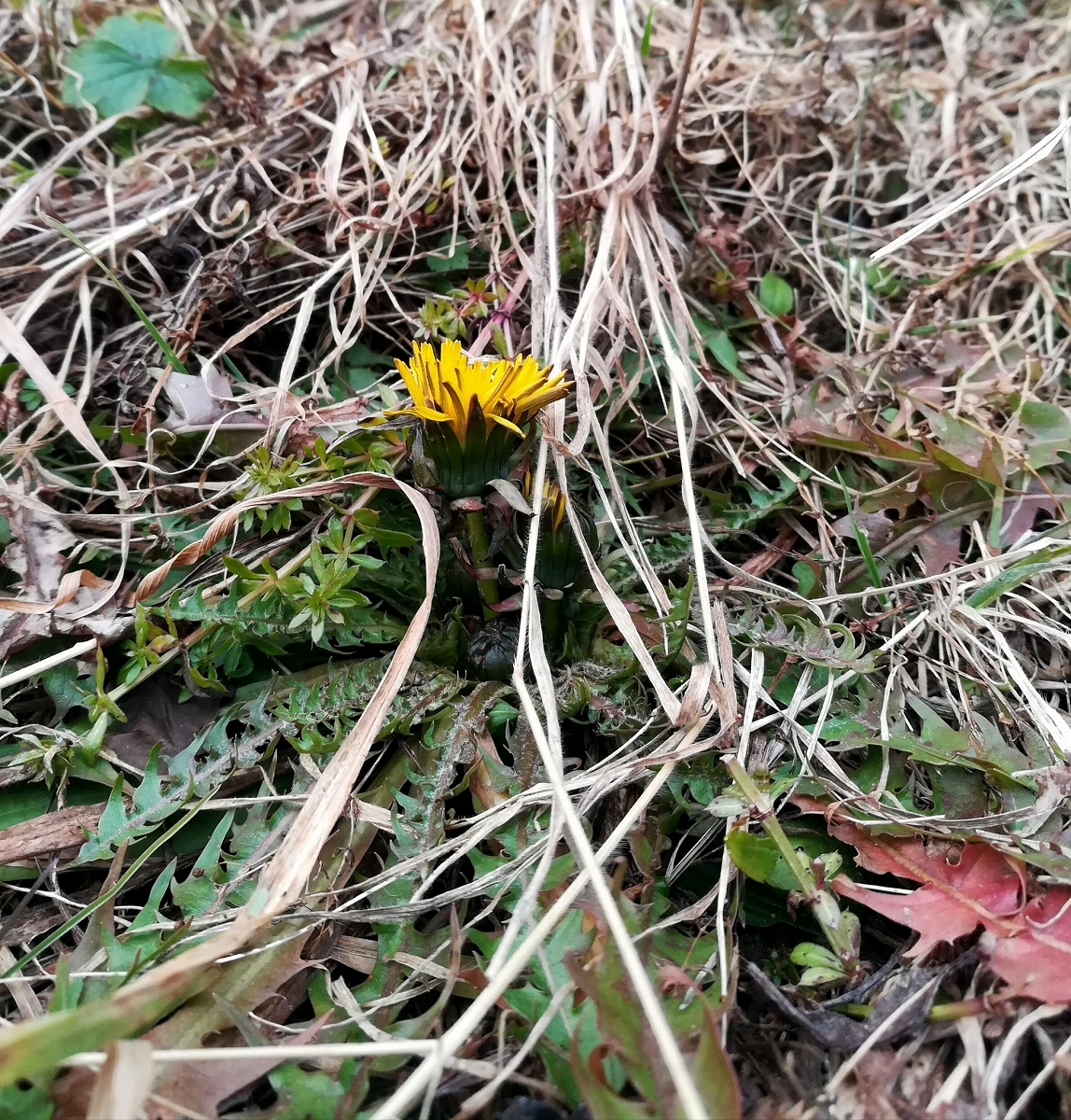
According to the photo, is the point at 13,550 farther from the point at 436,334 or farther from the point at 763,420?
the point at 763,420

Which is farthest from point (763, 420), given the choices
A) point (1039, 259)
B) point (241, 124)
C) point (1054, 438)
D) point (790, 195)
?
point (241, 124)

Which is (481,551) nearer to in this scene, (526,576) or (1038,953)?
(526,576)

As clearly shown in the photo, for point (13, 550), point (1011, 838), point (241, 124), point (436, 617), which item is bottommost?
point (1011, 838)

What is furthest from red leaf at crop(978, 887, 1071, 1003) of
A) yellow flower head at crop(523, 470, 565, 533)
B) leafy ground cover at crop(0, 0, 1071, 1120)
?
yellow flower head at crop(523, 470, 565, 533)

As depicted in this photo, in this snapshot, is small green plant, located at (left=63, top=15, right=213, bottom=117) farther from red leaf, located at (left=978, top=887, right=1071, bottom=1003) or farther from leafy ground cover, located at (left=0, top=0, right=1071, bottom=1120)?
red leaf, located at (left=978, top=887, right=1071, bottom=1003)

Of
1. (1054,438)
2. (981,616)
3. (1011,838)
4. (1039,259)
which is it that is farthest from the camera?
(1039,259)

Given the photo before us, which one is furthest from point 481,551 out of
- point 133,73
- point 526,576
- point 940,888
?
point 133,73

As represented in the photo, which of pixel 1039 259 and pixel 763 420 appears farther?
pixel 1039 259
